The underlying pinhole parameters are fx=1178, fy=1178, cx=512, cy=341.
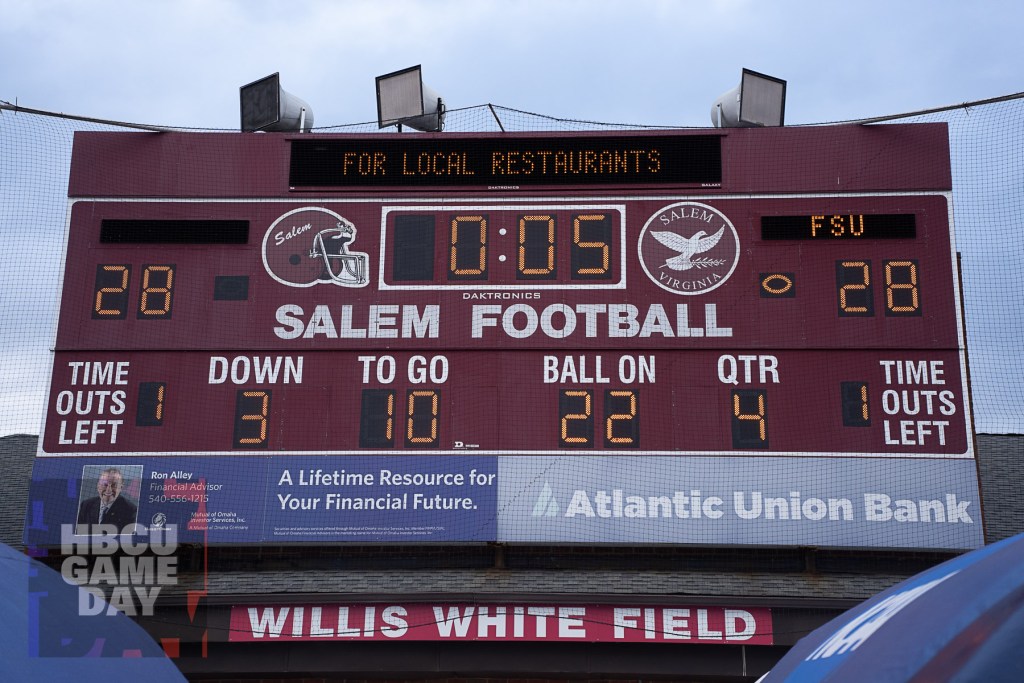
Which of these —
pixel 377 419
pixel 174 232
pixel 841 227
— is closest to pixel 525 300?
pixel 377 419

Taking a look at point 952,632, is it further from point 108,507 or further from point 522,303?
point 108,507

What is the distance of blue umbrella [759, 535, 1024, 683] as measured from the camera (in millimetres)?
2139

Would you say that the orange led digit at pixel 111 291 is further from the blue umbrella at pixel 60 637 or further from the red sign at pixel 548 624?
the blue umbrella at pixel 60 637

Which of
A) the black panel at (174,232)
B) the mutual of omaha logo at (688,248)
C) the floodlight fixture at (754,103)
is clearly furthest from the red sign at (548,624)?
the floodlight fixture at (754,103)

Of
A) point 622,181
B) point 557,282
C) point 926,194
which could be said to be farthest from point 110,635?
point 926,194

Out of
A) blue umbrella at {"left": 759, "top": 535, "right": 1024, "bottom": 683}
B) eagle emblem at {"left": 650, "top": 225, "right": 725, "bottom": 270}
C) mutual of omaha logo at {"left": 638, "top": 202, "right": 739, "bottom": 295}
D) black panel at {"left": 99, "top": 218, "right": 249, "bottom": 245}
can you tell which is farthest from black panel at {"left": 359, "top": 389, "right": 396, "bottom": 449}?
blue umbrella at {"left": 759, "top": 535, "right": 1024, "bottom": 683}

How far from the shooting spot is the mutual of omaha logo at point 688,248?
12.8 metres

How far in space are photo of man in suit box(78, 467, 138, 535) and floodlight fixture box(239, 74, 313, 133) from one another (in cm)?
454

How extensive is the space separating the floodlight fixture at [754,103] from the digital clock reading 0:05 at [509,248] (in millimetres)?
2027

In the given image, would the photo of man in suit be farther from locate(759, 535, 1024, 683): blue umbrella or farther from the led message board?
locate(759, 535, 1024, 683): blue umbrella

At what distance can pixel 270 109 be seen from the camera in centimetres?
1420

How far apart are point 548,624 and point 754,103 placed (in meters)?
6.42

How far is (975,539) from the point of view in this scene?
1202 centimetres

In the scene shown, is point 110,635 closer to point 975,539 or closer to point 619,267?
point 619,267
